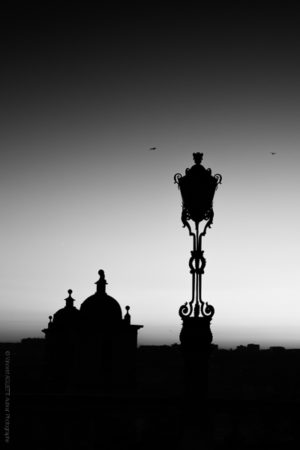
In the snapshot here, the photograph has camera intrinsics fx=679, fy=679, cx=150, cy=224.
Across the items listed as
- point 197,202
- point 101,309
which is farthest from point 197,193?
point 101,309

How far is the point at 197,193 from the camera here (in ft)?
26.3

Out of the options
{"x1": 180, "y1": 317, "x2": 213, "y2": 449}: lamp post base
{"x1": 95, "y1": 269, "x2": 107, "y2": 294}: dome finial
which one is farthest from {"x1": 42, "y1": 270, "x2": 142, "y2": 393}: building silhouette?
{"x1": 180, "y1": 317, "x2": 213, "y2": 449}: lamp post base

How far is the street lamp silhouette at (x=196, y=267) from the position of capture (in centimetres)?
759

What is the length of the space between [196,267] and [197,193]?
2.89 feet

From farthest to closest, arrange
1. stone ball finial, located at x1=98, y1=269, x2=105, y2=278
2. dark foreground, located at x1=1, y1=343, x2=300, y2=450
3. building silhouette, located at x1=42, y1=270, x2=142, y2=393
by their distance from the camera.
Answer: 1. stone ball finial, located at x1=98, y1=269, x2=105, y2=278
2. building silhouette, located at x1=42, y1=270, x2=142, y2=393
3. dark foreground, located at x1=1, y1=343, x2=300, y2=450

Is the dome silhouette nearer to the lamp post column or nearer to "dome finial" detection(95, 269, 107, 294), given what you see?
"dome finial" detection(95, 269, 107, 294)

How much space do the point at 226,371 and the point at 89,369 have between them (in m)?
40.5

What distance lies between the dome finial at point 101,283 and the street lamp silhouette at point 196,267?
23371 mm

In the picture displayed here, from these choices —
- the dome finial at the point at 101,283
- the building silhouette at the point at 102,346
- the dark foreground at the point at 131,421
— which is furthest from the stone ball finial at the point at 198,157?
the dome finial at the point at 101,283

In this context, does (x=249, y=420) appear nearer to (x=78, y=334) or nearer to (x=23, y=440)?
(x=23, y=440)

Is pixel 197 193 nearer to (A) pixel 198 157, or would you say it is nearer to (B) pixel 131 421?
(A) pixel 198 157

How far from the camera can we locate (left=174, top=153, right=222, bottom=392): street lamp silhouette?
7594 mm

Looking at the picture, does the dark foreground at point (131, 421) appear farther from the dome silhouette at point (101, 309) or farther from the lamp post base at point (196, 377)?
the dome silhouette at point (101, 309)

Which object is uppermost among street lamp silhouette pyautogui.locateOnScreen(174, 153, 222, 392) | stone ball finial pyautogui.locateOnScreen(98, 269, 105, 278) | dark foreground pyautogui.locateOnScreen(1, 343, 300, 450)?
stone ball finial pyautogui.locateOnScreen(98, 269, 105, 278)
